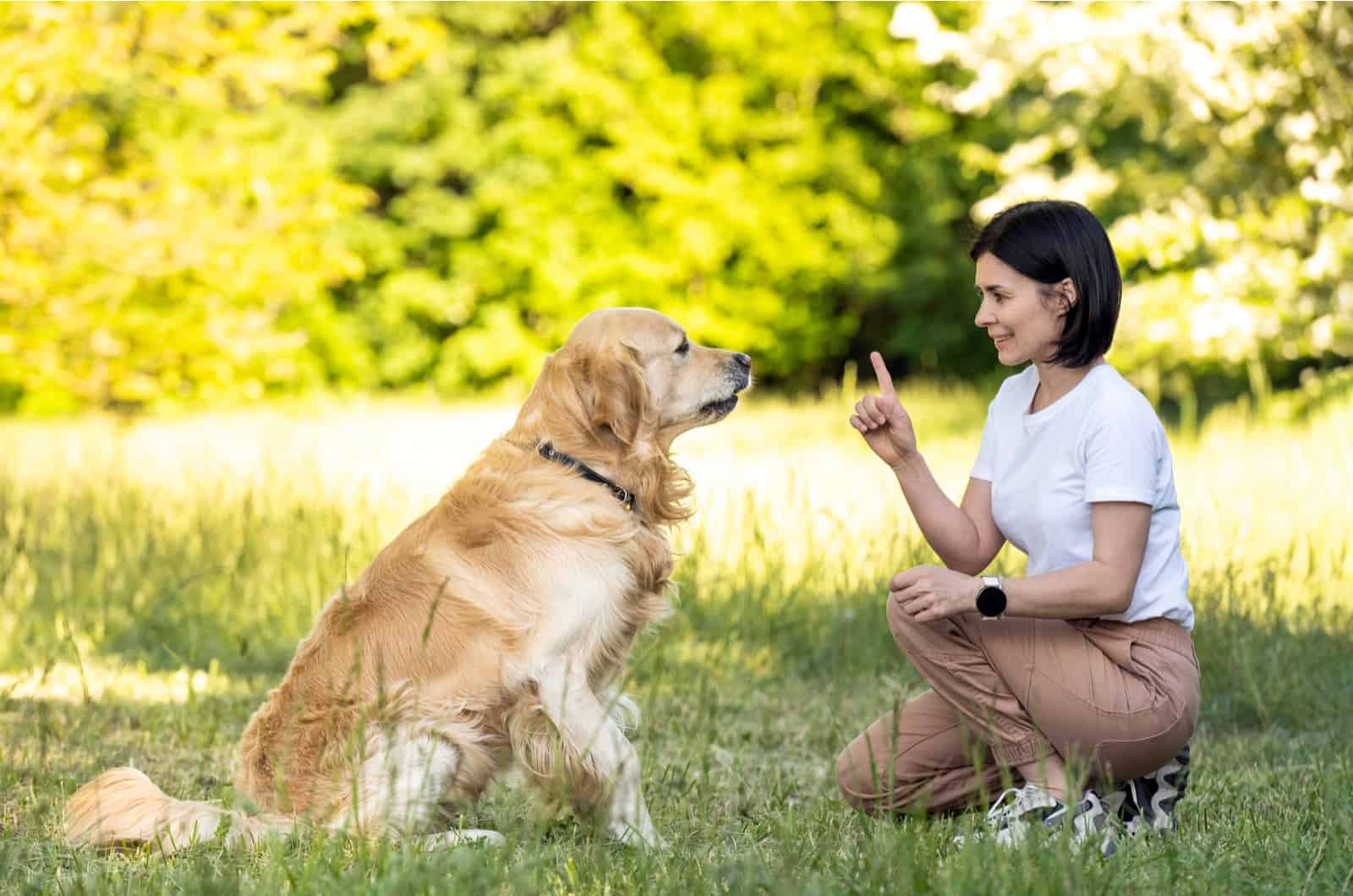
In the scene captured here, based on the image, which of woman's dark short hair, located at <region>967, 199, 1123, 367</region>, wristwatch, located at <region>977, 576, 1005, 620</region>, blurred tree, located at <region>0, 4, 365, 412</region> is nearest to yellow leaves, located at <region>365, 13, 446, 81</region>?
blurred tree, located at <region>0, 4, 365, 412</region>

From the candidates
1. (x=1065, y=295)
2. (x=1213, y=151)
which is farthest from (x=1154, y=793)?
(x=1213, y=151)

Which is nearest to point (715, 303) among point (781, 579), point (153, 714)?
point (781, 579)

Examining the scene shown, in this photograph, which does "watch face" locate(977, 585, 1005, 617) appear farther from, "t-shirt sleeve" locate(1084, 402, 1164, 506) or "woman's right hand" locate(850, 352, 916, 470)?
"woman's right hand" locate(850, 352, 916, 470)

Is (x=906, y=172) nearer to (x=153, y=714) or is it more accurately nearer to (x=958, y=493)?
(x=958, y=493)

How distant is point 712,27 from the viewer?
15.6 m

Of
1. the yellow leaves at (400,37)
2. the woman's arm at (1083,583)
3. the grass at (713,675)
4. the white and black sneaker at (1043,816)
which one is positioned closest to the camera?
the grass at (713,675)

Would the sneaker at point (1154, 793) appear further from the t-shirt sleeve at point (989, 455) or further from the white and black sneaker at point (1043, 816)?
the t-shirt sleeve at point (989, 455)

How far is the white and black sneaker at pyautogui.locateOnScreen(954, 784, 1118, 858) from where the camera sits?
275 centimetres

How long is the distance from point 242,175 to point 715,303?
7.15 meters

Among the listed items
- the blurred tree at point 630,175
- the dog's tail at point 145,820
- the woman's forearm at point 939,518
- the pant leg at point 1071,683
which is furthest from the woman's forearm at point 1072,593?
the blurred tree at point 630,175

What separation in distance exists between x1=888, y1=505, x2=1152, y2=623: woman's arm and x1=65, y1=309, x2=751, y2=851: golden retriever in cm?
76

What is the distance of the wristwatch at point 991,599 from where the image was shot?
2.88 meters

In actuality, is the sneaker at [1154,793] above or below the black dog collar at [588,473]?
below

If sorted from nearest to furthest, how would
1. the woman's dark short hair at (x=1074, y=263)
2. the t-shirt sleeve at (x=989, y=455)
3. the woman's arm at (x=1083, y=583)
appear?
the woman's arm at (x=1083, y=583), the woman's dark short hair at (x=1074, y=263), the t-shirt sleeve at (x=989, y=455)
